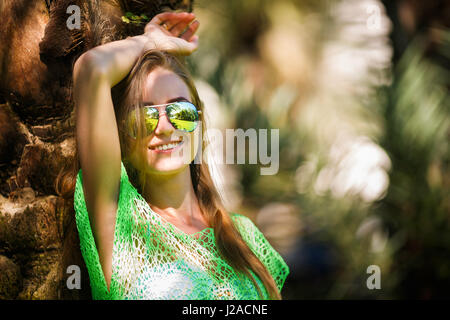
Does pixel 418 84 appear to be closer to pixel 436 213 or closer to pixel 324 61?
pixel 436 213

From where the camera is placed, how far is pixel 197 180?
92 cm

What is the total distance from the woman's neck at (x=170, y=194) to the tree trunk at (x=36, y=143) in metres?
0.12

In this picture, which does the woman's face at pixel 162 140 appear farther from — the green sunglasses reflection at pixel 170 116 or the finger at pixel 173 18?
the finger at pixel 173 18

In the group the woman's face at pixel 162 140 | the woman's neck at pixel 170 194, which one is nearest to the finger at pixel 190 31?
the woman's face at pixel 162 140

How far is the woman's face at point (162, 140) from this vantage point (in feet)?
2.49

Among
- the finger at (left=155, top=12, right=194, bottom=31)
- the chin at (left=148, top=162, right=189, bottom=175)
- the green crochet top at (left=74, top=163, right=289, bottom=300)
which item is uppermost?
the finger at (left=155, top=12, right=194, bottom=31)

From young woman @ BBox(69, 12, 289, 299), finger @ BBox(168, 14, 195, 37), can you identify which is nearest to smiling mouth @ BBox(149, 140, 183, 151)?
young woman @ BBox(69, 12, 289, 299)

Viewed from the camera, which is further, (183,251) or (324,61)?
(324,61)

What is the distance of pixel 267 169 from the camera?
1.00m

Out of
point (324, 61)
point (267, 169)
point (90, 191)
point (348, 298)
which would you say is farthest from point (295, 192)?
point (324, 61)

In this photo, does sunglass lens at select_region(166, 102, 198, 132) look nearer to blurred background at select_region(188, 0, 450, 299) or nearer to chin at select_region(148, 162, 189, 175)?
chin at select_region(148, 162, 189, 175)

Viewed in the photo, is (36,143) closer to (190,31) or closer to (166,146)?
(166,146)

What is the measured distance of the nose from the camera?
0.76 meters

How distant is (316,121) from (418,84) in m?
0.20
